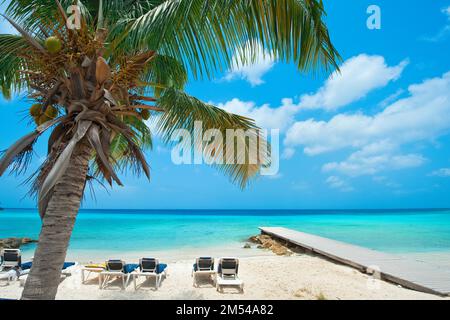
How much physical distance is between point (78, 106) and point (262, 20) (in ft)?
7.01

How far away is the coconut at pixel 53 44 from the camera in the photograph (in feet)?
8.18

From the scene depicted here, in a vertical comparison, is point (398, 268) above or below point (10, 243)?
above

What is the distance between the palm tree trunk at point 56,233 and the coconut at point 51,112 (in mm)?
416

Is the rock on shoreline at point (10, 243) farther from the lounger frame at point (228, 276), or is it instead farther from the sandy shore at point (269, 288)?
the lounger frame at point (228, 276)

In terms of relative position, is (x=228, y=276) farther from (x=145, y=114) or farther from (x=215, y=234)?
(x=215, y=234)

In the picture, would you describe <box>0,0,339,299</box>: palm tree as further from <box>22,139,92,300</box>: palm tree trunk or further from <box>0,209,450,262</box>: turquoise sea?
<box>0,209,450,262</box>: turquoise sea

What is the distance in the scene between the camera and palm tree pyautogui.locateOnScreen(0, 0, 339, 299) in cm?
257

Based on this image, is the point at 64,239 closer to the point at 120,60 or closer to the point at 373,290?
the point at 120,60

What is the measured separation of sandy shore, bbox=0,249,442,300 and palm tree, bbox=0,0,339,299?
4421 mm

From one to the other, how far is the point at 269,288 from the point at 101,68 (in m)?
6.49

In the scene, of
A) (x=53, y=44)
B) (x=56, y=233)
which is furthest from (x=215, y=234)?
(x=53, y=44)

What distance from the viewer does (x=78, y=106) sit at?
2721mm

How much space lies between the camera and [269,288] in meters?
7.18

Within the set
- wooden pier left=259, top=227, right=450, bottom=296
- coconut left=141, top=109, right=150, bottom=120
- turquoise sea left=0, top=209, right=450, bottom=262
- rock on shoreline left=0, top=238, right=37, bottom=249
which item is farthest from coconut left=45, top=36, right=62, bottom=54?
turquoise sea left=0, top=209, right=450, bottom=262
